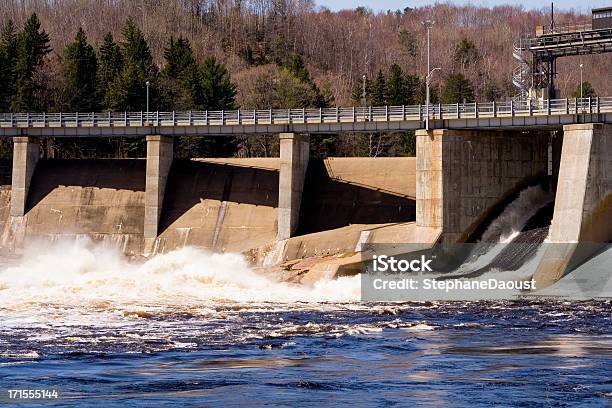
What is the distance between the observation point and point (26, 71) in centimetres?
10788

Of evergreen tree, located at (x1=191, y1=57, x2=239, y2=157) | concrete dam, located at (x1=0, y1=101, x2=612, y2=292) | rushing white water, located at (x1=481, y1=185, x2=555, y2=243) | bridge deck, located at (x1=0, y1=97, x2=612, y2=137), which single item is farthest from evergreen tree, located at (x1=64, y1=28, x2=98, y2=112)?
rushing white water, located at (x1=481, y1=185, x2=555, y2=243)

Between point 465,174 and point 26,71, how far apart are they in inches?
2028

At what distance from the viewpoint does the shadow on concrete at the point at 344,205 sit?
78750 mm

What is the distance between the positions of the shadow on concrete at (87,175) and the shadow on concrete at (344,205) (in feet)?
46.6

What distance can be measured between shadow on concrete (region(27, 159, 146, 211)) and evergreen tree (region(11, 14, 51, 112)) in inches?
629

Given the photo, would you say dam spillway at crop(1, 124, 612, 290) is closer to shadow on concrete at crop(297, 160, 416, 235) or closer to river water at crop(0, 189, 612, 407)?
shadow on concrete at crop(297, 160, 416, 235)

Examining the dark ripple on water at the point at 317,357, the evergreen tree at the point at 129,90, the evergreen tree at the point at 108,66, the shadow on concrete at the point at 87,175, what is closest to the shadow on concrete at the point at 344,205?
the shadow on concrete at the point at 87,175

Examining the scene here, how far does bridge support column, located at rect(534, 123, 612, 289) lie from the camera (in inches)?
2581

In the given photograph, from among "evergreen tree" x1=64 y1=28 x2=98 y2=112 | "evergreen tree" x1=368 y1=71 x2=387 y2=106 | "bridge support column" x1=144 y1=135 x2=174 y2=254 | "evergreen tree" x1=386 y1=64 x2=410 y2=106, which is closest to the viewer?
"bridge support column" x1=144 y1=135 x2=174 y2=254

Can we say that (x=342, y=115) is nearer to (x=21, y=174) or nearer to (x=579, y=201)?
(x=579, y=201)

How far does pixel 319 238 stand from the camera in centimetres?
7588

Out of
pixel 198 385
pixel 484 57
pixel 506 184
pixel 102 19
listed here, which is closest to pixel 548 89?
pixel 506 184

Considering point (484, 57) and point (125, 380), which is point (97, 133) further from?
point (484, 57)

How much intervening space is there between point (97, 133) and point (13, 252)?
10.8 meters
